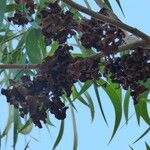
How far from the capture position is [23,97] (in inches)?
44.6

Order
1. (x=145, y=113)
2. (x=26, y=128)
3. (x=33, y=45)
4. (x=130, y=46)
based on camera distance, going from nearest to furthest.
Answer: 1. (x=130, y=46)
2. (x=33, y=45)
3. (x=145, y=113)
4. (x=26, y=128)

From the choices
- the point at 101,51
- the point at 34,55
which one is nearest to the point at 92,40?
the point at 101,51

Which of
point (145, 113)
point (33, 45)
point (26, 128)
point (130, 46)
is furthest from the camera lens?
point (26, 128)

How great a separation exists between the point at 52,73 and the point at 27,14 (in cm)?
Answer: 20

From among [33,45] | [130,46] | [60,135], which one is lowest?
[60,135]

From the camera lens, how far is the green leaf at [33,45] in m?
1.45

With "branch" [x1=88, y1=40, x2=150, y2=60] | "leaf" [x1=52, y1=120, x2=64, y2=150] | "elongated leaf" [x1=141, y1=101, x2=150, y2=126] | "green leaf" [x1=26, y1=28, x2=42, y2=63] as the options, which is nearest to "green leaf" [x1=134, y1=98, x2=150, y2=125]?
"elongated leaf" [x1=141, y1=101, x2=150, y2=126]

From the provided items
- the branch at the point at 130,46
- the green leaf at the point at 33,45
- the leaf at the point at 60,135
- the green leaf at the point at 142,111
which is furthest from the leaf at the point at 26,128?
the branch at the point at 130,46

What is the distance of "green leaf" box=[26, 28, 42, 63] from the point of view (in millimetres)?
1449

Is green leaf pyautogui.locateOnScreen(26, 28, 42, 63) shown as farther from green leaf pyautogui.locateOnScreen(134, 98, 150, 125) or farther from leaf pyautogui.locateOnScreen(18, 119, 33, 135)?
green leaf pyautogui.locateOnScreen(134, 98, 150, 125)

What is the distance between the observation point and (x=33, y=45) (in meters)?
1.46

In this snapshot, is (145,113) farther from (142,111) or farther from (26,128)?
(26,128)

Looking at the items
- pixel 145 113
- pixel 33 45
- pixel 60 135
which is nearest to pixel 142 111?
pixel 145 113

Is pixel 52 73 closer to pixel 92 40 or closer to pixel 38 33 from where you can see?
pixel 92 40
